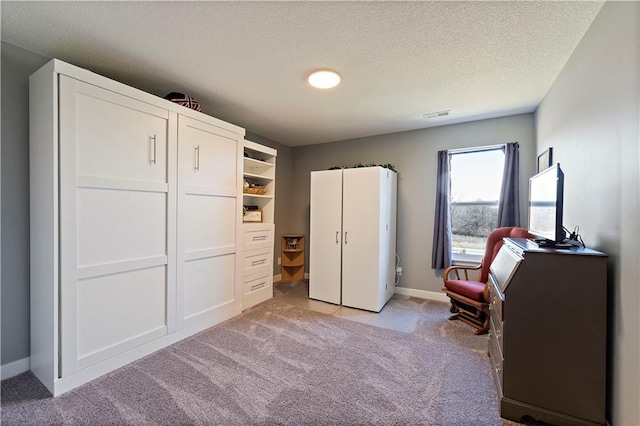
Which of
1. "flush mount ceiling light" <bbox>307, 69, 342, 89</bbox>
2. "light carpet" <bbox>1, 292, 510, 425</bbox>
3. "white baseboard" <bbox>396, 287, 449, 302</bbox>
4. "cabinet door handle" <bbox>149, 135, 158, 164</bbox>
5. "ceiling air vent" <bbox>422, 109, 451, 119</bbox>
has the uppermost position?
"ceiling air vent" <bbox>422, 109, 451, 119</bbox>

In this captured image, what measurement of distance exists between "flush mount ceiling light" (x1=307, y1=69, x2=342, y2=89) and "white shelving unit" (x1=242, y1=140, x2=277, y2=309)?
4.14ft

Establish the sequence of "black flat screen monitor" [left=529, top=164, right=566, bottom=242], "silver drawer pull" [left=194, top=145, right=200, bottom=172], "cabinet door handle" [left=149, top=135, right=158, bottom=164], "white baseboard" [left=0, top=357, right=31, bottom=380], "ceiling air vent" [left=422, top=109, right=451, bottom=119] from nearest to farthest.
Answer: "black flat screen monitor" [left=529, top=164, right=566, bottom=242]
"white baseboard" [left=0, top=357, right=31, bottom=380]
"cabinet door handle" [left=149, top=135, right=158, bottom=164]
"silver drawer pull" [left=194, top=145, right=200, bottom=172]
"ceiling air vent" [left=422, top=109, right=451, bottom=119]

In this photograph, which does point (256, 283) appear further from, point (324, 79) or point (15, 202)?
point (324, 79)

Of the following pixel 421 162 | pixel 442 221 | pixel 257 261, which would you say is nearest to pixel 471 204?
pixel 442 221

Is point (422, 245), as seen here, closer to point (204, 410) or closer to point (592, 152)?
point (592, 152)

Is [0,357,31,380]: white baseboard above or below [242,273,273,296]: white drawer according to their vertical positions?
below

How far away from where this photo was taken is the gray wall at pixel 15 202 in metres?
1.93

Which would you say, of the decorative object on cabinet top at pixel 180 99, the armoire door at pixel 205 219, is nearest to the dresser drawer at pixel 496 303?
the armoire door at pixel 205 219

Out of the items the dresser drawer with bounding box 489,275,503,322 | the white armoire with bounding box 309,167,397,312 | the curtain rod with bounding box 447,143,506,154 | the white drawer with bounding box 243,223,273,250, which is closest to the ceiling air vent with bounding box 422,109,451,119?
the curtain rod with bounding box 447,143,506,154

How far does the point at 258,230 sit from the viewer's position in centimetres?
353

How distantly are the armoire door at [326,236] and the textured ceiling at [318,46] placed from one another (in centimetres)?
A: 108

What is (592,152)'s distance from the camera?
1677 mm

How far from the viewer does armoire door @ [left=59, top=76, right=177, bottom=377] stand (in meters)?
1.83

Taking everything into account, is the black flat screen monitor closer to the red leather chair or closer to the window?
the red leather chair
